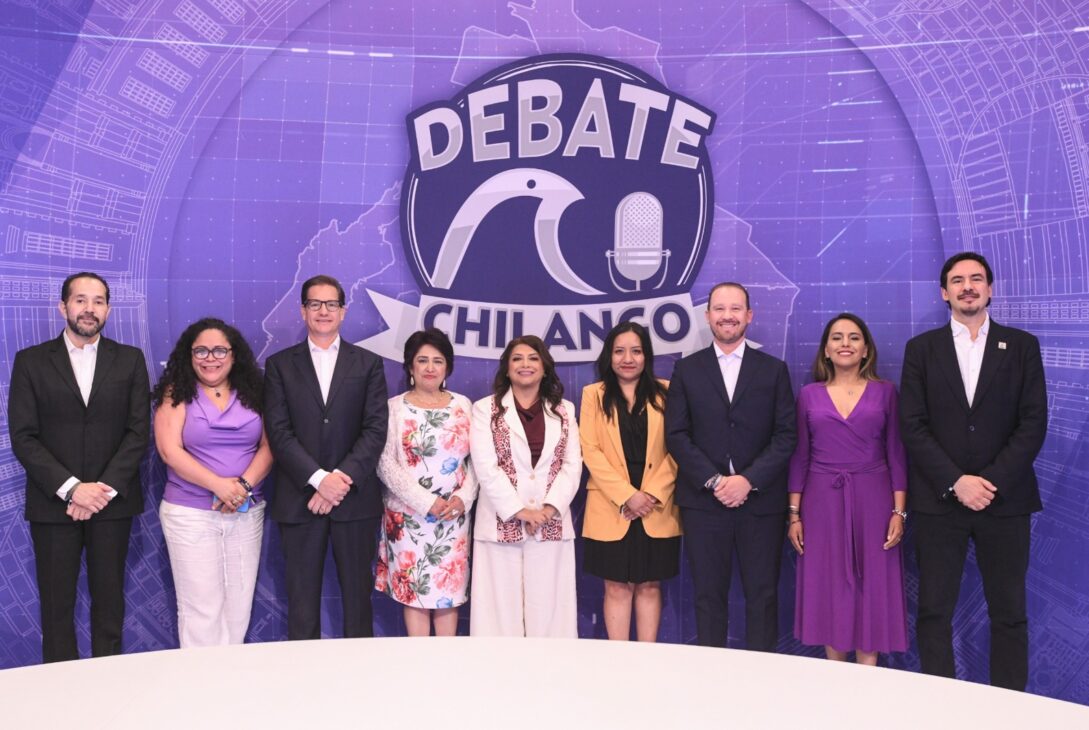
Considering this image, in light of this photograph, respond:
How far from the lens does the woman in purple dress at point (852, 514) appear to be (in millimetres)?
3938

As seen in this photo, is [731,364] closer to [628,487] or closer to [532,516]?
[628,487]

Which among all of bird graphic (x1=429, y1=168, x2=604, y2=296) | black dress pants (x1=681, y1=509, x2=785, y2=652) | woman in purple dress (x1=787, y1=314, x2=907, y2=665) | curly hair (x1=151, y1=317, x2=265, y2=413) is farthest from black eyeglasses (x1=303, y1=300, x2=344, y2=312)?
woman in purple dress (x1=787, y1=314, x2=907, y2=665)

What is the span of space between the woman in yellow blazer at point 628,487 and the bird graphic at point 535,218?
59 centimetres

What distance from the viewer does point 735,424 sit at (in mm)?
4016

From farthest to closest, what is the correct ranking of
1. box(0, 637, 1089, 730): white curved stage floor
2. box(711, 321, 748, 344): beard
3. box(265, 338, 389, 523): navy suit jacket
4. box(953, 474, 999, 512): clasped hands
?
box(711, 321, 748, 344): beard
box(265, 338, 389, 523): navy suit jacket
box(953, 474, 999, 512): clasped hands
box(0, 637, 1089, 730): white curved stage floor

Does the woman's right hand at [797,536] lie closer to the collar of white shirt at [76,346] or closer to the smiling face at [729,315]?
the smiling face at [729,315]

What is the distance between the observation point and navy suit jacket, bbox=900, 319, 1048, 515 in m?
3.77

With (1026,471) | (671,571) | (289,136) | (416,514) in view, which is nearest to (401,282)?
(289,136)

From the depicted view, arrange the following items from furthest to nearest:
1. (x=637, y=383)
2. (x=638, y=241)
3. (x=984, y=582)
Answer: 1. (x=638, y=241)
2. (x=637, y=383)
3. (x=984, y=582)

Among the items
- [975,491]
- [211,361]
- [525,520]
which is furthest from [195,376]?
[975,491]

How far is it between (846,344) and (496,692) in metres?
2.83

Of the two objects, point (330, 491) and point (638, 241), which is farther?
point (638, 241)

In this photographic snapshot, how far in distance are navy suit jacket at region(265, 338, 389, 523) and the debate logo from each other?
59cm

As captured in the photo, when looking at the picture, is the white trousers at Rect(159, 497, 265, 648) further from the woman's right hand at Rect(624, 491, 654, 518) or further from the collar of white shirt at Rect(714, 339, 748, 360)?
the collar of white shirt at Rect(714, 339, 748, 360)
